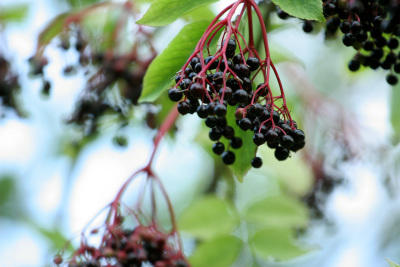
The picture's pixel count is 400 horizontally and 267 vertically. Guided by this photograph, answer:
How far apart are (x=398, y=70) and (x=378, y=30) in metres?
0.17

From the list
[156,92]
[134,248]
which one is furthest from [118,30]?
[134,248]

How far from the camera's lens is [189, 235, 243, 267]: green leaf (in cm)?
186

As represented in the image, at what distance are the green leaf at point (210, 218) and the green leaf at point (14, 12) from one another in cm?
170

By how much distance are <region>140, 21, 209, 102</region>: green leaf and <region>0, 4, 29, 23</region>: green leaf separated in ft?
6.50

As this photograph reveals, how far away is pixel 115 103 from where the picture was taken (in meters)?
1.87

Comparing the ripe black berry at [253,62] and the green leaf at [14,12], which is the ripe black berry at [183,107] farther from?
the green leaf at [14,12]

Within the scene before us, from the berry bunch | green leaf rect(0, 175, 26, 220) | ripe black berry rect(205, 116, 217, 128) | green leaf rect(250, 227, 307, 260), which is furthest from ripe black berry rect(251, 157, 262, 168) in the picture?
green leaf rect(0, 175, 26, 220)

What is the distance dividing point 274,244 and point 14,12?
2149 mm

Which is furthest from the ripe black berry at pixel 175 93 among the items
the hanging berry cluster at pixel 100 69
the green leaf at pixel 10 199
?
the green leaf at pixel 10 199

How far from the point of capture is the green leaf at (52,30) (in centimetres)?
197

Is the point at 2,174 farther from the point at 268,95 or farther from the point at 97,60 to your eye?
the point at 268,95

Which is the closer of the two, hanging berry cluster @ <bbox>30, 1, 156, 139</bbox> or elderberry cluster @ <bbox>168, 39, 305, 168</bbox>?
elderberry cluster @ <bbox>168, 39, 305, 168</bbox>

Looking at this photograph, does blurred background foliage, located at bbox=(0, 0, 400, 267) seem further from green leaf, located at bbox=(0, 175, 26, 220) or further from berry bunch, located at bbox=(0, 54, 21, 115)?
green leaf, located at bbox=(0, 175, 26, 220)

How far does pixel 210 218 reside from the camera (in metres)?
2.12
